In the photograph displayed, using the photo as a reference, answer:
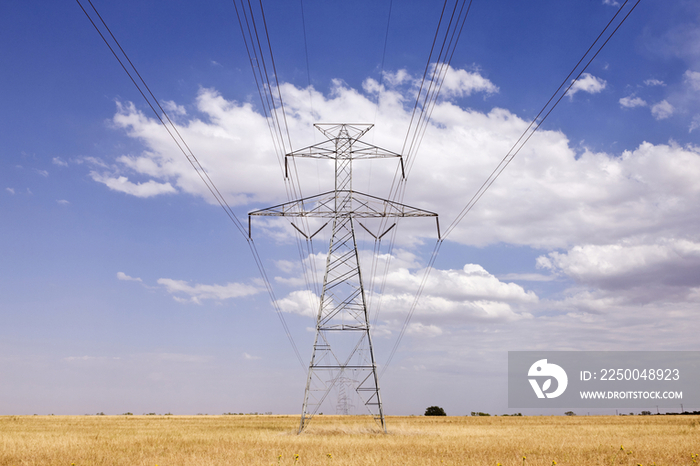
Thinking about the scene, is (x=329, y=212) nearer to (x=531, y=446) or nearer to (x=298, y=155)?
(x=298, y=155)

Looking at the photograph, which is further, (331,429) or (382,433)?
(331,429)

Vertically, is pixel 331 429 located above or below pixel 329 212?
below

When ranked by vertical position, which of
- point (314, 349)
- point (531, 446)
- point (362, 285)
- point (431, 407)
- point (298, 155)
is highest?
point (298, 155)

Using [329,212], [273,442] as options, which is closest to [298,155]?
[329,212]

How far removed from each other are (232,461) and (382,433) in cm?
1933

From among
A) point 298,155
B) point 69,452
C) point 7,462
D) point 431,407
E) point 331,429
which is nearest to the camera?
point 7,462

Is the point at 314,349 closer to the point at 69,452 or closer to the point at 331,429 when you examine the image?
the point at 331,429

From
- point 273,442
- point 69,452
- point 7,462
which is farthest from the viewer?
point 273,442

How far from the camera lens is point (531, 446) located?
93.3 ft

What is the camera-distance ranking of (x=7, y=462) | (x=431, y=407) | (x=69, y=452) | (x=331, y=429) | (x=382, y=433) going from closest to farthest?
(x=7, y=462) < (x=69, y=452) < (x=382, y=433) < (x=331, y=429) < (x=431, y=407)

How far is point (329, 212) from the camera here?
36500mm

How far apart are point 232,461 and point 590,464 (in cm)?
1374

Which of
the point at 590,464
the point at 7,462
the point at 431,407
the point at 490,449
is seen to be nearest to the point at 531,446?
the point at 490,449

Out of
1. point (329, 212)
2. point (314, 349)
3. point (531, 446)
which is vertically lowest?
point (531, 446)
